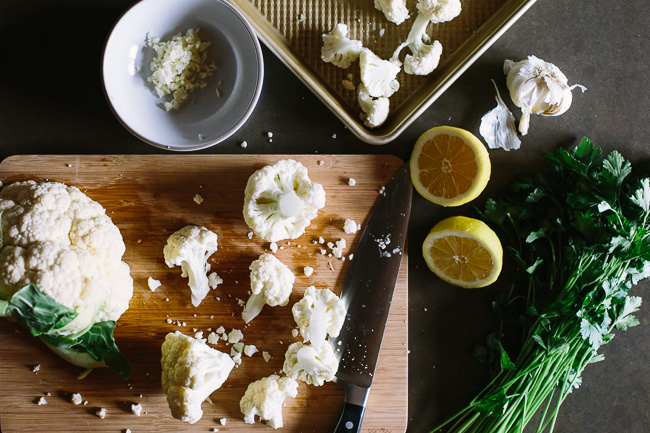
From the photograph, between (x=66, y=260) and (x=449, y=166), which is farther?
(x=449, y=166)

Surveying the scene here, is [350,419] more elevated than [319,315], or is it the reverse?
[319,315]

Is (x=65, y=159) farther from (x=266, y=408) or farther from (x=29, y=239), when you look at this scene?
(x=266, y=408)

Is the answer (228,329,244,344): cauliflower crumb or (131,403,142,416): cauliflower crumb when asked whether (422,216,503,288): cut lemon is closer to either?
(228,329,244,344): cauliflower crumb

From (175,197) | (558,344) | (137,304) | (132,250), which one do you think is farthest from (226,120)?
(558,344)

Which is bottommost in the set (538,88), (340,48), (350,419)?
(350,419)

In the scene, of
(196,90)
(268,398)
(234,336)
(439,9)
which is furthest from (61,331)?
(439,9)

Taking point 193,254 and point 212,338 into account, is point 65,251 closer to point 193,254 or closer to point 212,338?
point 193,254
